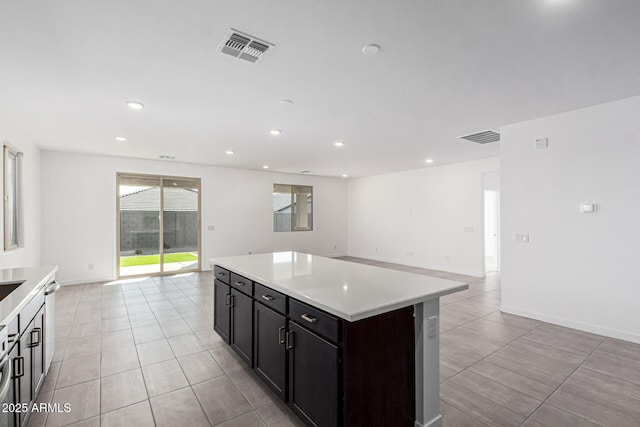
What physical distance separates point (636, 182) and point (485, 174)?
3574 mm

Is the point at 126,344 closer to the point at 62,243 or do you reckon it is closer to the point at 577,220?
the point at 62,243

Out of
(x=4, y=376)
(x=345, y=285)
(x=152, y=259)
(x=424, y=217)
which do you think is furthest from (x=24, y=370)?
(x=424, y=217)

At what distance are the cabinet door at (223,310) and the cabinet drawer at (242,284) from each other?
0.15m

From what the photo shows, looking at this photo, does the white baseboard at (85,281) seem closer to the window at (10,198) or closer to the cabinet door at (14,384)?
the window at (10,198)

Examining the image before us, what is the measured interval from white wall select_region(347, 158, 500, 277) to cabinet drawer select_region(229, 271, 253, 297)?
574cm

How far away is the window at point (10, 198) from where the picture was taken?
3.94 meters

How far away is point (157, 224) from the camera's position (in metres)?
6.93

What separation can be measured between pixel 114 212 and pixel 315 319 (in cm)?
634

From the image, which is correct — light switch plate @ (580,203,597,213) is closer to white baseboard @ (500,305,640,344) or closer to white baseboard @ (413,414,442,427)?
white baseboard @ (500,305,640,344)

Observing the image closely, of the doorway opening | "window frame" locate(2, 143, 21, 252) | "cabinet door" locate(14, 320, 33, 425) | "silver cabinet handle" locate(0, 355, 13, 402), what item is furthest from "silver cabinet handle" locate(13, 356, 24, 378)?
the doorway opening

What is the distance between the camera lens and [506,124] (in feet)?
13.5

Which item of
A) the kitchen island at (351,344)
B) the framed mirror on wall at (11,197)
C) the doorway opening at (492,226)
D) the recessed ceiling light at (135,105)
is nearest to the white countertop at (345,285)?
the kitchen island at (351,344)

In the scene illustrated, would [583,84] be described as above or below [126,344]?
above

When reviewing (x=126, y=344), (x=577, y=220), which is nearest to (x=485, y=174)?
(x=577, y=220)
